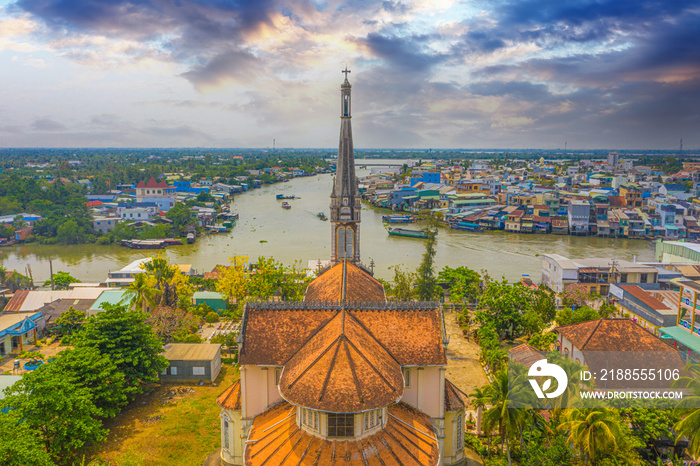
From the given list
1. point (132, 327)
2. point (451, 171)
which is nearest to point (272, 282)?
point (132, 327)

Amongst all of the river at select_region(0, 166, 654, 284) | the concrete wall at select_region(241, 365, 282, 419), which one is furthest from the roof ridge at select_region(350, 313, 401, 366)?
the river at select_region(0, 166, 654, 284)

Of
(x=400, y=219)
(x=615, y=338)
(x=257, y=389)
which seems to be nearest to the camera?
(x=257, y=389)

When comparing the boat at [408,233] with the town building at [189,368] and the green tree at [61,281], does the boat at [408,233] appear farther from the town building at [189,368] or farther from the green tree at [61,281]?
the town building at [189,368]

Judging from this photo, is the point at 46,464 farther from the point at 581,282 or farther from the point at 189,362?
the point at 581,282

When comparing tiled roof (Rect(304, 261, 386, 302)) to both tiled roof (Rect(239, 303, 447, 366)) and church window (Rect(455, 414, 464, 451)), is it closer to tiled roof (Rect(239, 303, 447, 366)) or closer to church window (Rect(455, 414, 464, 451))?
tiled roof (Rect(239, 303, 447, 366))

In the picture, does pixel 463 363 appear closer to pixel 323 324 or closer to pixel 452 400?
pixel 452 400

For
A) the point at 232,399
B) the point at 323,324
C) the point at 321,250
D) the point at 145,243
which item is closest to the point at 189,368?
the point at 232,399
